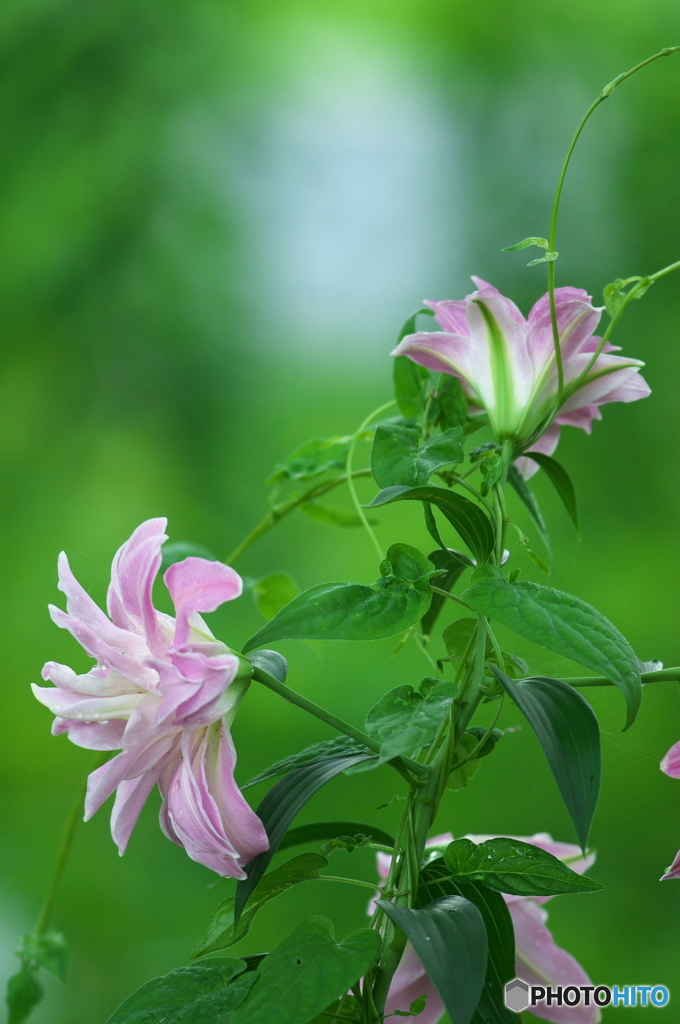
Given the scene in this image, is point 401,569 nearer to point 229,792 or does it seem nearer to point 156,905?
point 229,792

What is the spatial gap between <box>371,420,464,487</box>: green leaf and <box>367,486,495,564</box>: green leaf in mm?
20

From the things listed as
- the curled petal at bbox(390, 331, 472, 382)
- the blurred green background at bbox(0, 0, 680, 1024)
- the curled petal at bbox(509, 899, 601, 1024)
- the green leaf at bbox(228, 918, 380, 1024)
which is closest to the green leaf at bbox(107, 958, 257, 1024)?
the green leaf at bbox(228, 918, 380, 1024)

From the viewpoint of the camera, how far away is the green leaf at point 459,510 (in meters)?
0.25

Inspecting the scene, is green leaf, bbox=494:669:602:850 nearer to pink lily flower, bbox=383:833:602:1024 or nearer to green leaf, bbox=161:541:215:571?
pink lily flower, bbox=383:833:602:1024

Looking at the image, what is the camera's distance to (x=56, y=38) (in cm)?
132

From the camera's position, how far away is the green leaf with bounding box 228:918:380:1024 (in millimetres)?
218

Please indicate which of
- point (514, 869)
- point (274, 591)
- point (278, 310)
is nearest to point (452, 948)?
point (514, 869)

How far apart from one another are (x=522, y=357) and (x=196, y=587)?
16 cm

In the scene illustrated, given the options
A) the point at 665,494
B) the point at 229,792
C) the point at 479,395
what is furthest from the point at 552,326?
the point at 665,494

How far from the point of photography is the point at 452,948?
223 mm

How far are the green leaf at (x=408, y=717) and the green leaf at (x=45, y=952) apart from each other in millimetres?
286

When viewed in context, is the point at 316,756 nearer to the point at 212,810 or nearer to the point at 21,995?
the point at 212,810

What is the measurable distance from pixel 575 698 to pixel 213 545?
101cm

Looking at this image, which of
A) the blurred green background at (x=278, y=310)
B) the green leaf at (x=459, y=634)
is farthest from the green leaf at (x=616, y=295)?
the blurred green background at (x=278, y=310)
